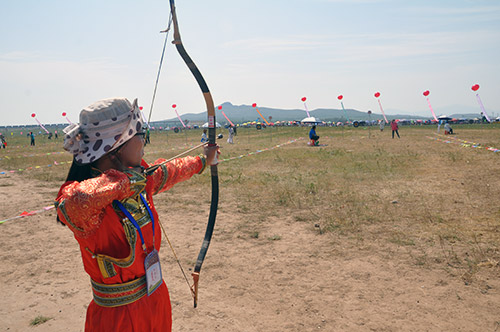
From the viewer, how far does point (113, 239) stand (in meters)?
1.94

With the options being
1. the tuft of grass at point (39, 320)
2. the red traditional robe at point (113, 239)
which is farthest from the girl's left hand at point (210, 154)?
the tuft of grass at point (39, 320)

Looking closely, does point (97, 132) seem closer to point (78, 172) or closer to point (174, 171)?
point (78, 172)

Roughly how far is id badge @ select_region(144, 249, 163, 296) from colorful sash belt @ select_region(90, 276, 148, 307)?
68 millimetres

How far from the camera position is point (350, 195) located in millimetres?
9664

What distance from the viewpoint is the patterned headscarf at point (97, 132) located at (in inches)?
72.8

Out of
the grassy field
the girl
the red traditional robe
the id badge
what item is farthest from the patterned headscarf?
the grassy field

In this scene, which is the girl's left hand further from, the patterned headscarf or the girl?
the patterned headscarf

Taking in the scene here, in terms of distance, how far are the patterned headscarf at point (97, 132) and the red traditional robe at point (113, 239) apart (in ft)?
0.54

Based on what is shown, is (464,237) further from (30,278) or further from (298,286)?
(30,278)

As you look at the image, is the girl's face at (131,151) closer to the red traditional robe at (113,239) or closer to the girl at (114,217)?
the girl at (114,217)

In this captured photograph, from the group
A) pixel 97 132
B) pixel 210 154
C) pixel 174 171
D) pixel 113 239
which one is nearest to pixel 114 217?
pixel 113 239

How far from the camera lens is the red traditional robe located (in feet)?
5.48

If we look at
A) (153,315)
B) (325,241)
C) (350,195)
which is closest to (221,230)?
(325,241)

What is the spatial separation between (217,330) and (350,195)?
6526mm
